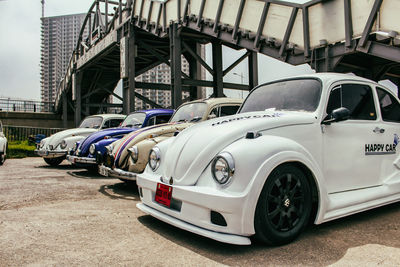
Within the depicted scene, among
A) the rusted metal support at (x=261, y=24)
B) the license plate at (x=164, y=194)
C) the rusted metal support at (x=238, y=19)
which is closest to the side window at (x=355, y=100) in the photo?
the license plate at (x=164, y=194)

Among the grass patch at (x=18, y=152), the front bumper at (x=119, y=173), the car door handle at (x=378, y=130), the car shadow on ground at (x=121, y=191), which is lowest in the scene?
the car shadow on ground at (x=121, y=191)

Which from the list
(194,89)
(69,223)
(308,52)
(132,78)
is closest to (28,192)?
(69,223)

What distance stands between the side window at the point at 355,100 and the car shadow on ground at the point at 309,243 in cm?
118

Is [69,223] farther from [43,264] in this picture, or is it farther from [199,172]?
[199,172]

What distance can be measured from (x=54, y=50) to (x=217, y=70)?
64236mm

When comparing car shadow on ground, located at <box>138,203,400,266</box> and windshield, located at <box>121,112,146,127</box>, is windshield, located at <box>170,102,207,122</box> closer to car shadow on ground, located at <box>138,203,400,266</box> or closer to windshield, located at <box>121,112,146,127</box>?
windshield, located at <box>121,112,146,127</box>

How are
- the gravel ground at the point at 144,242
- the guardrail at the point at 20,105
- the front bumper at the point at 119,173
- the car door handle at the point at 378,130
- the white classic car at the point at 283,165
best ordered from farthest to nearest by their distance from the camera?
the guardrail at the point at 20,105 → the front bumper at the point at 119,173 → the car door handle at the point at 378,130 → the white classic car at the point at 283,165 → the gravel ground at the point at 144,242

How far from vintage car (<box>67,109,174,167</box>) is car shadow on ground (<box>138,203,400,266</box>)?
338cm

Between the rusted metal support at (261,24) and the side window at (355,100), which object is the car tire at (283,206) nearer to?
the side window at (355,100)

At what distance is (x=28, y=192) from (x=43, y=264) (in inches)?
133

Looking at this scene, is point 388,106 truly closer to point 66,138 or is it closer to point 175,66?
point 66,138

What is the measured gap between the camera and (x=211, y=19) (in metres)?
12.3

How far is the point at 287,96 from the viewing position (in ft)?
12.1

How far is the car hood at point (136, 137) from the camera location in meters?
5.17
